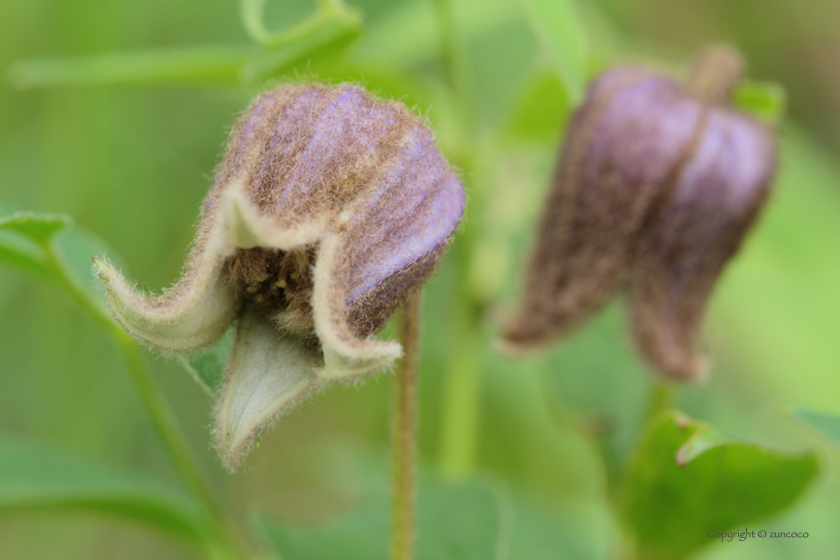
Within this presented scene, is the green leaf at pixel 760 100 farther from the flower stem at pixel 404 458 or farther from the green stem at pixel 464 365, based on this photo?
the flower stem at pixel 404 458

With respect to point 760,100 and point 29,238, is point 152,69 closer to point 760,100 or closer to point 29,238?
point 29,238

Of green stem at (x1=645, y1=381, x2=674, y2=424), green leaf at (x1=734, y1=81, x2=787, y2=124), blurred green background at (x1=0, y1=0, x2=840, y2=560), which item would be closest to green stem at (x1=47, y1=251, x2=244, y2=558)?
blurred green background at (x1=0, y1=0, x2=840, y2=560)

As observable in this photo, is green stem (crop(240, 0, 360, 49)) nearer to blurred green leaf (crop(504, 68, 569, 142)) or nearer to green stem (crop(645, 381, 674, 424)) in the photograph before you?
blurred green leaf (crop(504, 68, 569, 142))

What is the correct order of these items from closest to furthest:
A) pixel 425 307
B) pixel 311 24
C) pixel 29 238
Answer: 1. pixel 29 238
2. pixel 311 24
3. pixel 425 307

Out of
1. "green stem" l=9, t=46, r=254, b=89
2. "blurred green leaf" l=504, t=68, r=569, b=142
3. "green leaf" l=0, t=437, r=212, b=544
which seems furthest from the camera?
"blurred green leaf" l=504, t=68, r=569, b=142

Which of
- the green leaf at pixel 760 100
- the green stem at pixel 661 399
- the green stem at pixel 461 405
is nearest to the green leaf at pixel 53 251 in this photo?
the green stem at pixel 461 405

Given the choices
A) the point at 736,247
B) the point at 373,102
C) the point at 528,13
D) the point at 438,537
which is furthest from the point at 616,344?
the point at 373,102

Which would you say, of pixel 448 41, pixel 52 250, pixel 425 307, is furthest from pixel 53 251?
pixel 425 307
